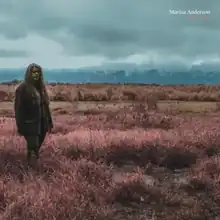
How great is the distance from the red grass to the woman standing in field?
66cm

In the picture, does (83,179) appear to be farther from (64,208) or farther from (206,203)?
(206,203)

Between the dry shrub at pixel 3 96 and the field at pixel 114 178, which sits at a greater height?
the dry shrub at pixel 3 96

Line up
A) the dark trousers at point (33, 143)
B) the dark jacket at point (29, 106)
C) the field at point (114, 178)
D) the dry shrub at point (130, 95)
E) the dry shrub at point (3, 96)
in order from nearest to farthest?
1. the field at point (114, 178)
2. the dark jacket at point (29, 106)
3. the dark trousers at point (33, 143)
4. the dry shrub at point (3, 96)
5. the dry shrub at point (130, 95)

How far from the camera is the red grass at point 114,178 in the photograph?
888 cm

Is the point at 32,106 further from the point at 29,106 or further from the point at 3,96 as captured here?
the point at 3,96

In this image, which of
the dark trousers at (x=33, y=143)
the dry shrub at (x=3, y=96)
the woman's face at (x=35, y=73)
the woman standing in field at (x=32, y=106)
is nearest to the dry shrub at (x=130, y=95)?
the dry shrub at (x=3, y=96)

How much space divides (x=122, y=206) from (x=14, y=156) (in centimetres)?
349

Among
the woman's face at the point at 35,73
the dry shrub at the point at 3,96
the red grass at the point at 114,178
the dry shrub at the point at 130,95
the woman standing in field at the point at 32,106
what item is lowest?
the red grass at the point at 114,178

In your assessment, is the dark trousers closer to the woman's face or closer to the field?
the field

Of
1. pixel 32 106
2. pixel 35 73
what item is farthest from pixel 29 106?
pixel 35 73

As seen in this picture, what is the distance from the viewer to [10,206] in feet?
27.2

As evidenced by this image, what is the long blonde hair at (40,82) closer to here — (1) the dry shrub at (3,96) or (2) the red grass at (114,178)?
(2) the red grass at (114,178)

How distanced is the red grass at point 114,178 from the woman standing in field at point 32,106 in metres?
0.66

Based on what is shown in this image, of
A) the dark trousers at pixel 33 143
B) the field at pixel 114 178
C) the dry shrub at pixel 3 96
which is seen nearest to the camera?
the field at pixel 114 178
